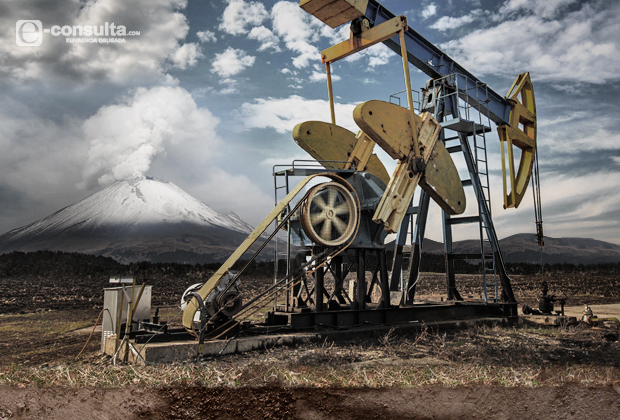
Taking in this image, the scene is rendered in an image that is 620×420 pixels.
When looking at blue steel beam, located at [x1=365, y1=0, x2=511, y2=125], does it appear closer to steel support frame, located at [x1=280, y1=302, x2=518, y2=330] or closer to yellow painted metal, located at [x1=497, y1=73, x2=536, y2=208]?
yellow painted metal, located at [x1=497, y1=73, x2=536, y2=208]

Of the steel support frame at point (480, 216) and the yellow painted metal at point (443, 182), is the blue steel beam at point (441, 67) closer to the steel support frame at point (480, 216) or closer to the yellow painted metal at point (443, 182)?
the steel support frame at point (480, 216)

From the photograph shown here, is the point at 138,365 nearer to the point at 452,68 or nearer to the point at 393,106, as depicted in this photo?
the point at 393,106

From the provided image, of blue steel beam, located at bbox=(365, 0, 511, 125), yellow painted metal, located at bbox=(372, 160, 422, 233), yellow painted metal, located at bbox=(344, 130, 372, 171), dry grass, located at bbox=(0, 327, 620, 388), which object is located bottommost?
dry grass, located at bbox=(0, 327, 620, 388)

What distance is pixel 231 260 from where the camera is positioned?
6.88m

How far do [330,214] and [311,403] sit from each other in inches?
173

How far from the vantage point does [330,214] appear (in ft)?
26.3

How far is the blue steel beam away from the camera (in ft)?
32.9

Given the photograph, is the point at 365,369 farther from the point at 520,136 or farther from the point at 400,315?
the point at 520,136

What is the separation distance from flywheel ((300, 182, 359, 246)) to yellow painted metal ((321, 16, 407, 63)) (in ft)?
11.4

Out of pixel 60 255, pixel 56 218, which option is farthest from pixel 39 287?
pixel 56 218

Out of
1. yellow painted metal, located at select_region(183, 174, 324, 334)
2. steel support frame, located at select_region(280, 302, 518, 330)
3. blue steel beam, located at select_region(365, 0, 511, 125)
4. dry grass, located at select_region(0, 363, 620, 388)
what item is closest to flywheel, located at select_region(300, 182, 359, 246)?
yellow painted metal, located at select_region(183, 174, 324, 334)

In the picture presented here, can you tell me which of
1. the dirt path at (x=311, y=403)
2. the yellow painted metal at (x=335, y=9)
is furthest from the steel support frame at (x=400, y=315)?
the yellow painted metal at (x=335, y=9)

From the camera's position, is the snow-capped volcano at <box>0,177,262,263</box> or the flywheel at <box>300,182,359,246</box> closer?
the flywheel at <box>300,182,359,246</box>

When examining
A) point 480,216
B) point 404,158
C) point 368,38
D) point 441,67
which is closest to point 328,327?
point 404,158
